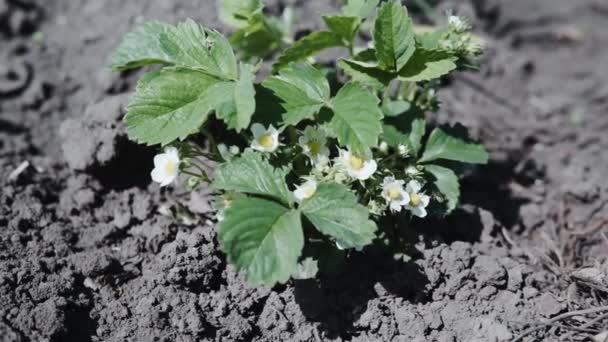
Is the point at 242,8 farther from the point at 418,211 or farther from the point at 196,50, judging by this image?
the point at 418,211

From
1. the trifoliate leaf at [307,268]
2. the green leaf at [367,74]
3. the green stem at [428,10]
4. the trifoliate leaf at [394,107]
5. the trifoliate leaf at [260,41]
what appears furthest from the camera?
the green stem at [428,10]

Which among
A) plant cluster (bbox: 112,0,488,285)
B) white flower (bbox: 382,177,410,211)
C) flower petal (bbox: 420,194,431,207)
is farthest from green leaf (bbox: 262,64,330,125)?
flower petal (bbox: 420,194,431,207)

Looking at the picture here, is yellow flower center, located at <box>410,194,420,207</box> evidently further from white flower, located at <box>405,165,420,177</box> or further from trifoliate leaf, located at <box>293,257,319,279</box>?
trifoliate leaf, located at <box>293,257,319,279</box>

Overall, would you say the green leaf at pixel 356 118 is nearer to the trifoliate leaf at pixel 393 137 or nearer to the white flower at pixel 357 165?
the white flower at pixel 357 165

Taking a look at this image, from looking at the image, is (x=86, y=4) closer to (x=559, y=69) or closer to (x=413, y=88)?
(x=413, y=88)

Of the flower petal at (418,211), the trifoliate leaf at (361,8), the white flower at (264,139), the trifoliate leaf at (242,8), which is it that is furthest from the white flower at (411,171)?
the trifoliate leaf at (242,8)

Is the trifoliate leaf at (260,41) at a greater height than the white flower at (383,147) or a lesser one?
greater

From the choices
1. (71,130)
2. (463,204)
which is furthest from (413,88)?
(71,130)
